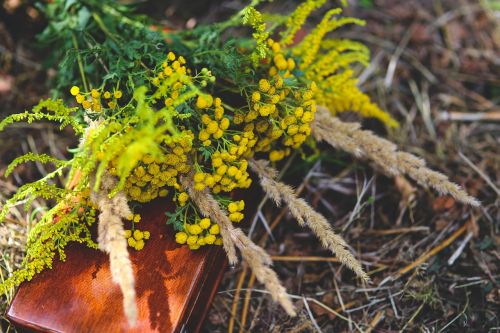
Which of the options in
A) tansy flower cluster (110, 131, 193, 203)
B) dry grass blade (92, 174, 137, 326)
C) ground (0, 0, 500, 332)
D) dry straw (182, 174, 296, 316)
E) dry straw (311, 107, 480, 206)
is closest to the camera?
dry grass blade (92, 174, 137, 326)

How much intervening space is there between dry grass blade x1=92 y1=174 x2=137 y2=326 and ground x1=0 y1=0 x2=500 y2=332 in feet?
2.27

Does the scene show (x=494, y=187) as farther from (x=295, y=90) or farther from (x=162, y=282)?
(x=162, y=282)

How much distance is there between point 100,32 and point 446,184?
148cm

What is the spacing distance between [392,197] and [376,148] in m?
0.52

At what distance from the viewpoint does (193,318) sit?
1.50 meters

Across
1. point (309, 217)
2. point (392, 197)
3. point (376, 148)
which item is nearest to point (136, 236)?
point (309, 217)

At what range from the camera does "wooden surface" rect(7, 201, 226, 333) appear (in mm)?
1326

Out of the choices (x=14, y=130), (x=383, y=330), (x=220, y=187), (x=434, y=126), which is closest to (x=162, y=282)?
(x=220, y=187)

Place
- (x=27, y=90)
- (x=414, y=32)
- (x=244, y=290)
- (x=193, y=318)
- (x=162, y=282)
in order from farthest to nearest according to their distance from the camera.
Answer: (x=414, y=32), (x=27, y=90), (x=244, y=290), (x=193, y=318), (x=162, y=282)

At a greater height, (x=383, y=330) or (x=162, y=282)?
(x=162, y=282)

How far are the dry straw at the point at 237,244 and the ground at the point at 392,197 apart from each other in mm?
511

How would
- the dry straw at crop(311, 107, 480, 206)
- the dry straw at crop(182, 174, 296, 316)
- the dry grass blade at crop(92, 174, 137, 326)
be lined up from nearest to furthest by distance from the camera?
the dry grass blade at crop(92, 174, 137, 326) < the dry straw at crop(182, 174, 296, 316) < the dry straw at crop(311, 107, 480, 206)

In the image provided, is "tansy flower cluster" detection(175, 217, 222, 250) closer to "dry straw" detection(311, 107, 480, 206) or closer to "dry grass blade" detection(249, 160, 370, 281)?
"dry grass blade" detection(249, 160, 370, 281)

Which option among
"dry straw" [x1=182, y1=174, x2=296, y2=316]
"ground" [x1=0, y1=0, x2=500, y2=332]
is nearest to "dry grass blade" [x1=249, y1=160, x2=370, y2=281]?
"dry straw" [x1=182, y1=174, x2=296, y2=316]
